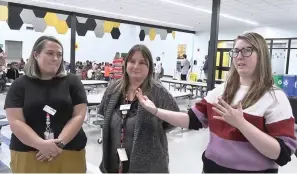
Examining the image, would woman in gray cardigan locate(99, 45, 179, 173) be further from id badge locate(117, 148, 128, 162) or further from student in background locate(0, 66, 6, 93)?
student in background locate(0, 66, 6, 93)

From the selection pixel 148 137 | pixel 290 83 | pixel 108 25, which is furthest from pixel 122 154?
pixel 108 25

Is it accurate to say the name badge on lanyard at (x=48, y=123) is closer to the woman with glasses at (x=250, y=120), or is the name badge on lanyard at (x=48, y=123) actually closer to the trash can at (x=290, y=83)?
the woman with glasses at (x=250, y=120)

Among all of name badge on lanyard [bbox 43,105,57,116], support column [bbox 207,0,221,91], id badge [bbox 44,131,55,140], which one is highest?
support column [bbox 207,0,221,91]

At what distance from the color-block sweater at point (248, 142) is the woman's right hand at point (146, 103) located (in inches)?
13.3

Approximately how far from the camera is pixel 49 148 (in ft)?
5.29

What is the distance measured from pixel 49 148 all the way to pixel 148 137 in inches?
23.9

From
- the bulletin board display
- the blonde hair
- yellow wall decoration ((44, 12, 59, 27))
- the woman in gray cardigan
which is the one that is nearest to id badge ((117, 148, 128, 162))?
the woman in gray cardigan

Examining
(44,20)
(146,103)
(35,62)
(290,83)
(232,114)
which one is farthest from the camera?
(44,20)

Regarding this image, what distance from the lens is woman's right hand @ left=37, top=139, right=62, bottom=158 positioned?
1.60 metres

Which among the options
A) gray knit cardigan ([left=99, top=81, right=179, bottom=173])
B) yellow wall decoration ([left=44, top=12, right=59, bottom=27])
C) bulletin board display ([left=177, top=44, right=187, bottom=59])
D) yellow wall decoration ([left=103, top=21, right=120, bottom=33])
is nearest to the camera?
gray knit cardigan ([left=99, top=81, right=179, bottom=173])

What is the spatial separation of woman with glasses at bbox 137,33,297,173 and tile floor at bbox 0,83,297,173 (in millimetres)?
2403

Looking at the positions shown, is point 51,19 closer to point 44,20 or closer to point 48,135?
point 44,20

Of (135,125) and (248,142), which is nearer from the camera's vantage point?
(248,142)

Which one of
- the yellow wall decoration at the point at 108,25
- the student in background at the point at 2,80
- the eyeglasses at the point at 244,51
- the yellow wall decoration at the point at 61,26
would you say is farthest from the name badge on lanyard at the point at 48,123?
the yellow wall decoration at the point at 108,25
